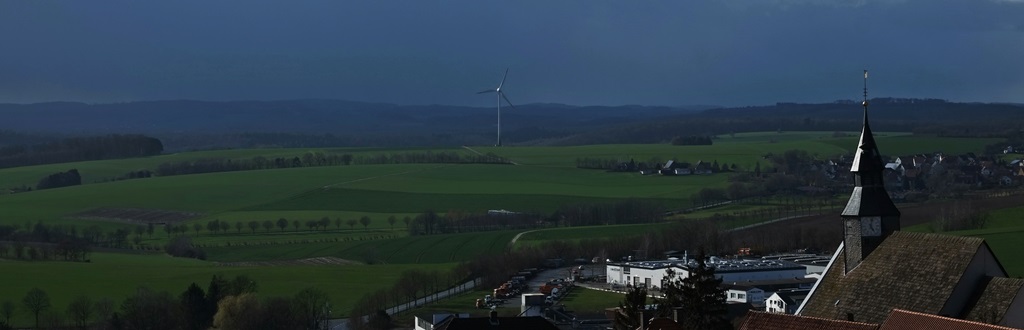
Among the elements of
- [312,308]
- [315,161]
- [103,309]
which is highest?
[315,161]

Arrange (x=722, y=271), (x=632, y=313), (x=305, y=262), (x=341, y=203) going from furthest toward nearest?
(x=341, y=203)
(x=305, y=262)
(x=722, y=271)
(x=632, y=313)

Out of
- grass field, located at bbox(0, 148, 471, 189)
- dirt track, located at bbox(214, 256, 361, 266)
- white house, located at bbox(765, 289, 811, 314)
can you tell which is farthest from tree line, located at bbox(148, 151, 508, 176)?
white house, located at bbox(765, 289, 811, 314)

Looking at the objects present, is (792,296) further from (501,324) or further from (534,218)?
(534,218)

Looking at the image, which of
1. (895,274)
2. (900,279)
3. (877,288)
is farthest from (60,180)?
(900,279)

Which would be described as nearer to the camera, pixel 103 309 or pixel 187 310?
pixel 187 310

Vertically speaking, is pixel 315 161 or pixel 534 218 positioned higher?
pixel 315 161

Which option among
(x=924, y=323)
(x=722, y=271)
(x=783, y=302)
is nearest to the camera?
(x=924, y=323)

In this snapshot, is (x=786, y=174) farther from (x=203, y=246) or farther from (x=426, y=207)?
(x=203, y=246)

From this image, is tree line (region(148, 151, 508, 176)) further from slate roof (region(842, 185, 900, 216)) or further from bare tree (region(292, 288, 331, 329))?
slate roof (region(842, 185, 900, 216))
